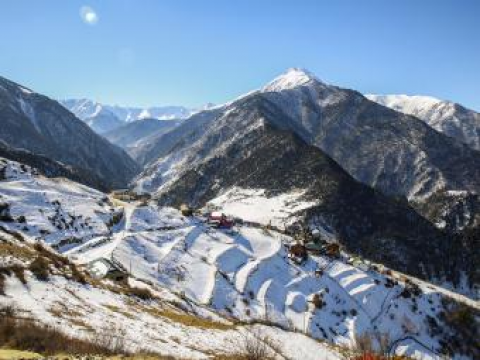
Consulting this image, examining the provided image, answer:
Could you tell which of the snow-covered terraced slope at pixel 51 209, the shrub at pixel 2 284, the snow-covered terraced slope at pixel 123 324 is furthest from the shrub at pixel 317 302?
the shrub at pixel 2 284

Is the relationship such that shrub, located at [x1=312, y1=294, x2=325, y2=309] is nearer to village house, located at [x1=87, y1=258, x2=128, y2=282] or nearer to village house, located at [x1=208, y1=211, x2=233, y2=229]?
village house, located at [x1=208, y1=211, x2=233, y2=229]

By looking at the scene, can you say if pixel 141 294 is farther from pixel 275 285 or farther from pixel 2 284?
pixel 275 285

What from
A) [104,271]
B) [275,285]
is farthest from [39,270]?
[275,285]

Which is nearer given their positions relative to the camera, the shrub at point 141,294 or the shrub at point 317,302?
the shrub at point 141,294

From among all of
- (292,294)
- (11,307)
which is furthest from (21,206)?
(11,307)

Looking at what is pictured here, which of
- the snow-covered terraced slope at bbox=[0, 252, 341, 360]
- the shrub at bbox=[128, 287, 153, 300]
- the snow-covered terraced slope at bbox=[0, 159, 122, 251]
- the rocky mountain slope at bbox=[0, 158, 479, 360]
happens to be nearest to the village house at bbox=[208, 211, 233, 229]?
the rocky mountain slope at bbox=[0, 158, 479, 360]

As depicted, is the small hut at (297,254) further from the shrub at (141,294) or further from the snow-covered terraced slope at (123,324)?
the snow-covered terraced slope at (123,324)

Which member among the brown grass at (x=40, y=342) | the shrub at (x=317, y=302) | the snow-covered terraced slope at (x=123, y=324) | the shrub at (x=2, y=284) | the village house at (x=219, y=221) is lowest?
the shrub at (x=317, y=302)

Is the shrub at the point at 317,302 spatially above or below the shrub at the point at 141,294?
below

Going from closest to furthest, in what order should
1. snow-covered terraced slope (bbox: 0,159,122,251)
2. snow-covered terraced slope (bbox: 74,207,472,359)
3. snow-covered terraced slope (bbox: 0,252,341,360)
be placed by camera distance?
snow-covered terraced slope (bbox: 0,252,341,360), snow-covered terraced slope (bbox: 74,207,472,359), snow-covered terraced slope (bbox: 0,159,122,251)
